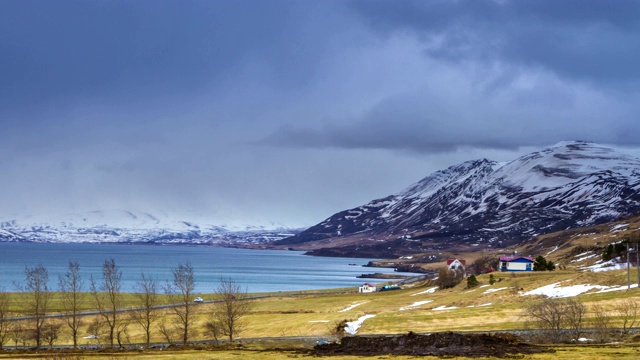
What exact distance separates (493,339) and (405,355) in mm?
8840

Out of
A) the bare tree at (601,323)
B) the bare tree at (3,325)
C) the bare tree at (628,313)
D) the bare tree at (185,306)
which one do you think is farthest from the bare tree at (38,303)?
the bare tree at (628,313)

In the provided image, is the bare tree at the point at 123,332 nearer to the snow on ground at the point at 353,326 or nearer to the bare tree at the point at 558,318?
the snow on ground at the point at 353,326

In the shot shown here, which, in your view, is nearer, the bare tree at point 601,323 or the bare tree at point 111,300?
the bare tree at point 601,323

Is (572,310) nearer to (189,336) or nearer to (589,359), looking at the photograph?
(589,359)

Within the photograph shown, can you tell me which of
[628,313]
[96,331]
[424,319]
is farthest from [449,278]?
[628,313]

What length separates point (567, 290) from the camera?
11062 cm

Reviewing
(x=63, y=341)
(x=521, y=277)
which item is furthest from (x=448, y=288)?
(x=63, y=341)

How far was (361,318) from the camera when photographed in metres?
101

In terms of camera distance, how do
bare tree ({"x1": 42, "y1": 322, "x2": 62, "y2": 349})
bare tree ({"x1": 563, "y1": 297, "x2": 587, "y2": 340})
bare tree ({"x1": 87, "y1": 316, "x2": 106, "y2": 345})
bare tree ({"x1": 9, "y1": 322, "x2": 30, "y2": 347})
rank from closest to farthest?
1. bare tree ({"x1": 563, "y1": 297, "x2": 587, "y2": 340})
2. bare tree ({"x1": 42, "y1": 322, "x2": 62, "y2": 349})
3. bare tree ({"x1": 9, "y1": 322, "x2": 30, "y2": 347})
4. bare tree ({"x1": 87, "y1": 316, "x2": 106, "y2": 345})

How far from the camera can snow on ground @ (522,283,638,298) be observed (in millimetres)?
105500

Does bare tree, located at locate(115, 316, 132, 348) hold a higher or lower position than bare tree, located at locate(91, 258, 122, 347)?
lower

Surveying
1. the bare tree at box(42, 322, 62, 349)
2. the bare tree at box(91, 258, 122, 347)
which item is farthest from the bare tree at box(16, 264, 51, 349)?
the bare tree at box(91, 258, 122, 347)

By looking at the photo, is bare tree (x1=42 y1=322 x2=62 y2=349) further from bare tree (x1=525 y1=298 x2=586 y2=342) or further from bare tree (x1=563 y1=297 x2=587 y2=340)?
bare tree (x1=563 y1=297 x2=587 y2=340)

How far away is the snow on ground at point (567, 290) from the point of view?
106 meters
